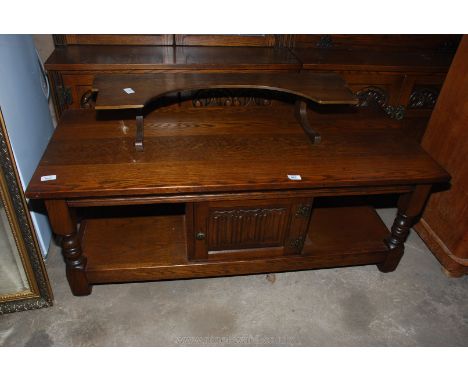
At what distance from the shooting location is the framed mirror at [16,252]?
1.59 m

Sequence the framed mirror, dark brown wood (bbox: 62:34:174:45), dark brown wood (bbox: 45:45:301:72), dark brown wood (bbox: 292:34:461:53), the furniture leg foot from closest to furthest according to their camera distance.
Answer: the framed mirror
the furniture leg foot
dark brown wood (bbox: 45:45:301:72)
dark brown wood (bbox: 62:34:174:45)
dark brown wood (bbox: 292:34:461:53)

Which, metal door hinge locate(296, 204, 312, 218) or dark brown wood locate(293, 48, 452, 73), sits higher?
dark brown wood locate(293, 48, 452, 73)

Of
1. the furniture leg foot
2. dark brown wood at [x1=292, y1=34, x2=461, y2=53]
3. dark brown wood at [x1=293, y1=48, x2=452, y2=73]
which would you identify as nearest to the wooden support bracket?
the furniture leg foot

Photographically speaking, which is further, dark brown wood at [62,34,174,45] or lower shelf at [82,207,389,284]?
dark brown wood at [62,34,174,45]

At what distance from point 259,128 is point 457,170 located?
3.97 ft

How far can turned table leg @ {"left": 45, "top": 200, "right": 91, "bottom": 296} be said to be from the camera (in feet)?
5.38

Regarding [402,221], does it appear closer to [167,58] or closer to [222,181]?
[222,181]

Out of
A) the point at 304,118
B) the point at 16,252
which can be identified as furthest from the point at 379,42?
the point at 16,252

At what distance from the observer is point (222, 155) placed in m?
1.83

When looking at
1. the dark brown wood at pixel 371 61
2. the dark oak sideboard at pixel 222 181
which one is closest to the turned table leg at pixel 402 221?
the dark oak sideboard at pixel 222 181

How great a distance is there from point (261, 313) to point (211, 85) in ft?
4.06

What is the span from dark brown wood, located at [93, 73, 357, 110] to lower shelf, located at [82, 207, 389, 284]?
760 mm

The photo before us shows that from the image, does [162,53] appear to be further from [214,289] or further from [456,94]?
[456,94]

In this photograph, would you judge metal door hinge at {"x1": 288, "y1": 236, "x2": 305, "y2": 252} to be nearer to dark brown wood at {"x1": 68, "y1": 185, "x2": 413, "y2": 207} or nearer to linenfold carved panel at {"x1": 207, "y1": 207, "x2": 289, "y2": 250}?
linenfold carved panel at {"x1": 207, "y1": 207, "x2": 289, "y2": 250}
